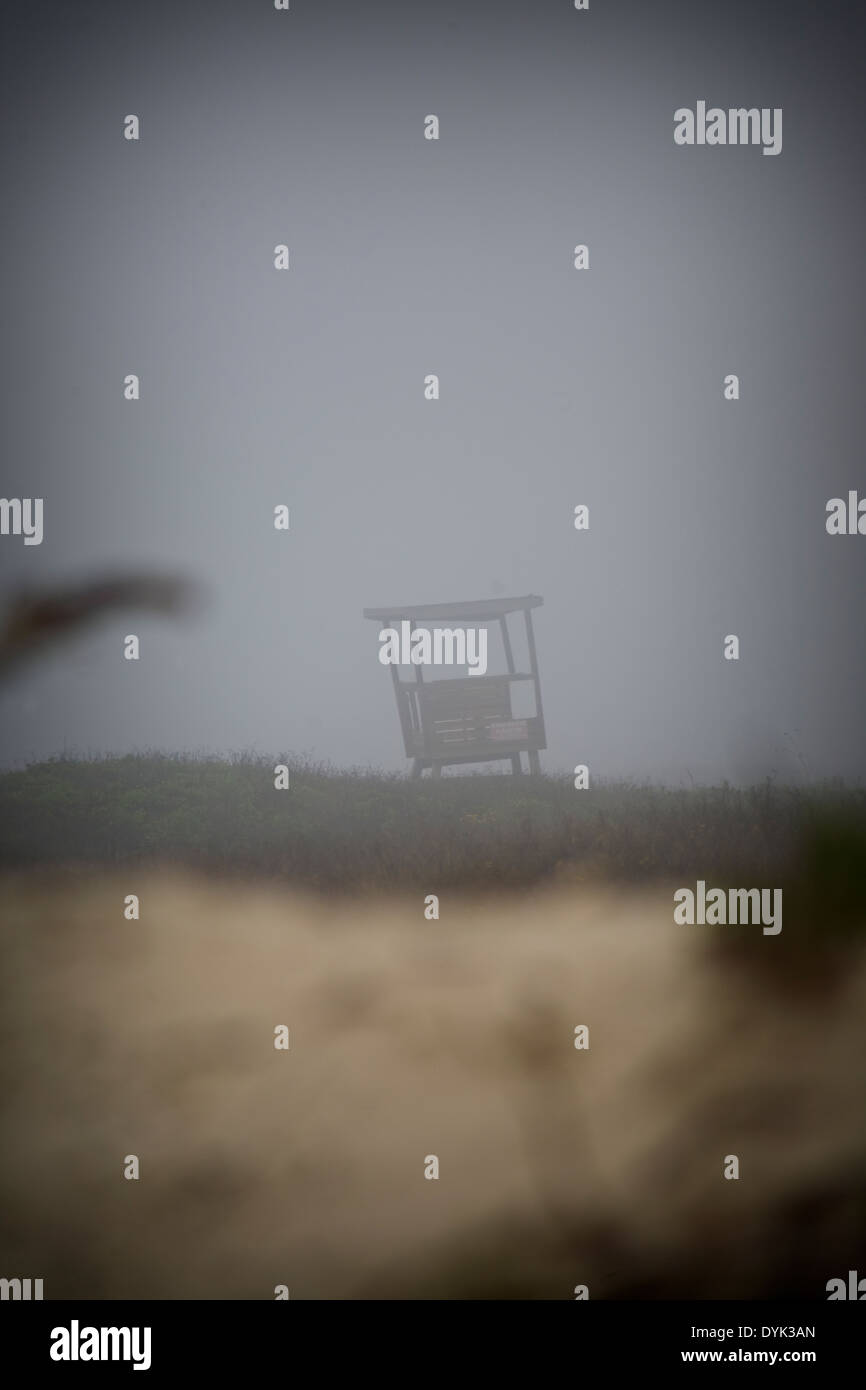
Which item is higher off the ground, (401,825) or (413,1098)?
(401,825)

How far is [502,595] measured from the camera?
3396mm

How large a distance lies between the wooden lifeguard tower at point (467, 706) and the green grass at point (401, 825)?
95 mm

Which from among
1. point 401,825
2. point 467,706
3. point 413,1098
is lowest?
point 413,1098

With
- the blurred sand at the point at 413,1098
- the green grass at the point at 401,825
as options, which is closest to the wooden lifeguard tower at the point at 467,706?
the green grass at the point at 401,825

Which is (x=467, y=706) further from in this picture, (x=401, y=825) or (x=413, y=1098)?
(x=413, y=1098)

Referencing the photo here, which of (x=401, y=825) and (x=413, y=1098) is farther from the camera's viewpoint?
(x=401, y=825)

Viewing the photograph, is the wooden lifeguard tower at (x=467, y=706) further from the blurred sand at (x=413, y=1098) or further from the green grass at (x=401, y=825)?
the blurred sand at (x=413, y=1098)

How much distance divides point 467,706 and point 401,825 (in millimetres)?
442

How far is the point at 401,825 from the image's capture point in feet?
10.8

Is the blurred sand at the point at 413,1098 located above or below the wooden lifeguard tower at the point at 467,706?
below

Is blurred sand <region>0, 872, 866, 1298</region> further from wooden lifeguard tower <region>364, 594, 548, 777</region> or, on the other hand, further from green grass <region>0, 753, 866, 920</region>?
wooden lifeguard tower <region>364, 594, 548, 777</region>

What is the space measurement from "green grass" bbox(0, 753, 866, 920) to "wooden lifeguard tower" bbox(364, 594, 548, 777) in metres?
0.09

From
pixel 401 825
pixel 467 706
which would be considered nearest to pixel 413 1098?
pixel 401 825

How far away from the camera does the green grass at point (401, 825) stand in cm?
325
